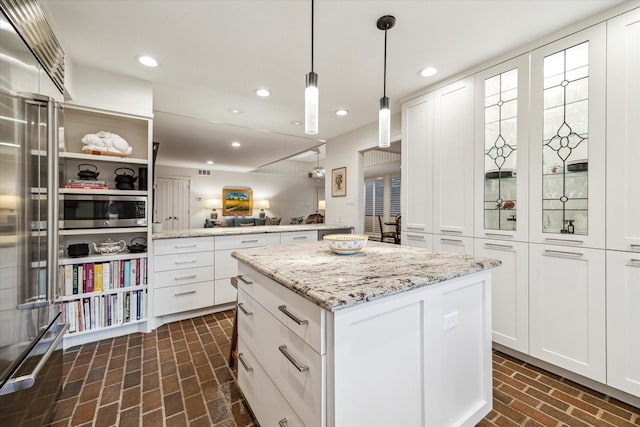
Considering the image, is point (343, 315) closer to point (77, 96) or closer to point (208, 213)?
point (77, 96)

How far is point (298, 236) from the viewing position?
373cm

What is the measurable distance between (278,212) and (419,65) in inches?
316

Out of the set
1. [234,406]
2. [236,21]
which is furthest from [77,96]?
[234,406]

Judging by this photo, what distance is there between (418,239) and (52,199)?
277 cm

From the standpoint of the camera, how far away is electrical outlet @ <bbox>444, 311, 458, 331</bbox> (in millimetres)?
1220

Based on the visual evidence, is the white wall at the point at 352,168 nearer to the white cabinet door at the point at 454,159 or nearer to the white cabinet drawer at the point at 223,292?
the white cabinet door at the point at 454,159

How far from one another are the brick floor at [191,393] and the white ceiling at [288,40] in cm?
243

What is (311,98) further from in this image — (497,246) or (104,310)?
(104,310)

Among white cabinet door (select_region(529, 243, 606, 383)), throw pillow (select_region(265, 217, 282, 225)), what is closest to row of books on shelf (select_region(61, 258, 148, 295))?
white cabinet door (select_region(529, 243, 606, 383))

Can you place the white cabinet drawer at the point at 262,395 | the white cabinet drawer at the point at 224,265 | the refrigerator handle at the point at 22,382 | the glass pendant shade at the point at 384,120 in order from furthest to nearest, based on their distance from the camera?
the white cabinet drawer at the point at 224,265, the glass pendant shade at the point at 384,120, the white cabinet drawer at the point at 262,395, the refrigerator handle at the point at 22,382

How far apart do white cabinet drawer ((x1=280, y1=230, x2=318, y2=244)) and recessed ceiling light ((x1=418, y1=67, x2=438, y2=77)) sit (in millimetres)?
2351

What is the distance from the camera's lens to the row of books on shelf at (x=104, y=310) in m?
2.27

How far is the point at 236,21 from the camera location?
181cm

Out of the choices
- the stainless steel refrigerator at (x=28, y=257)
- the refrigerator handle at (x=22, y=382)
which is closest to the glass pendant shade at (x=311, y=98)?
the stainless steel refrigerator at (x=28, y=257)
